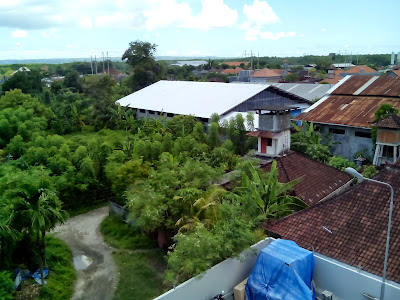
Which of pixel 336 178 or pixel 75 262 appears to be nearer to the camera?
pixel 75 262

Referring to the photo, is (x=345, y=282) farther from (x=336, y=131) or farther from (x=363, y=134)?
(x=336, y=131)

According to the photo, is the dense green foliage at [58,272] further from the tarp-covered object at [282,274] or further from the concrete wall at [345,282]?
the concrete wall at [345,282]

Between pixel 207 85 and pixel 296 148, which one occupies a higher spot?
pixel 207 85

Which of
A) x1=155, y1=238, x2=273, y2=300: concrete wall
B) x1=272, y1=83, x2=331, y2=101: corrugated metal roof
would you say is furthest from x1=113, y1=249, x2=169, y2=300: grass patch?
x1=272, y1=83, x2=331, y2=101: corrugated metal roof

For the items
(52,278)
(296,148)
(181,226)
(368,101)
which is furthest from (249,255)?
(368,101)

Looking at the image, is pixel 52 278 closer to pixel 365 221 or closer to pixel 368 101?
pixel 365 221

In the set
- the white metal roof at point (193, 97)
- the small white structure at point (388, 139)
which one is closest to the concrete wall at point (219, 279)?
the small white structure at point (388, 139)

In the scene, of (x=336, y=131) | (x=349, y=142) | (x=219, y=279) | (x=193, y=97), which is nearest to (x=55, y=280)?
(x=219, y=279)
